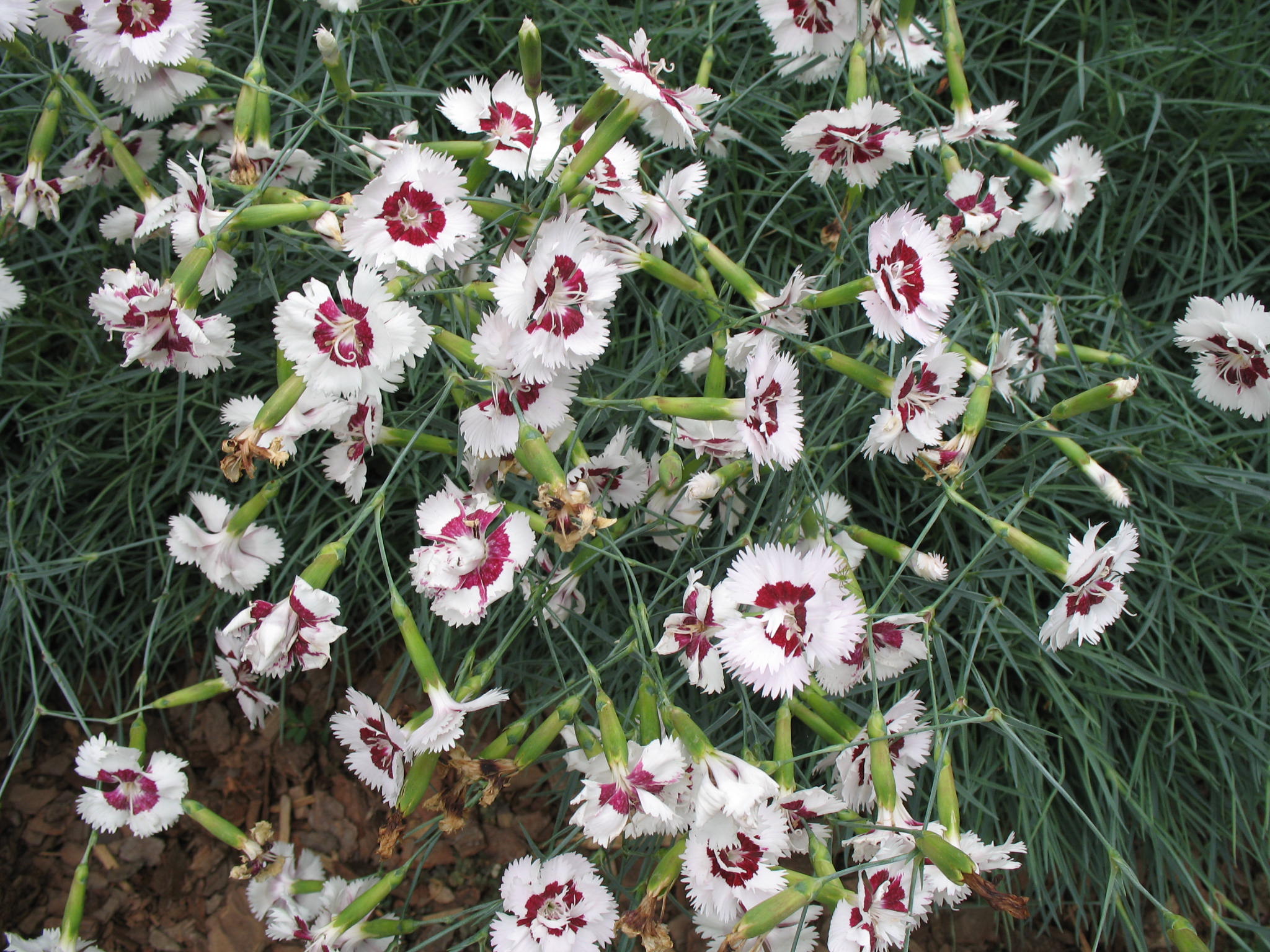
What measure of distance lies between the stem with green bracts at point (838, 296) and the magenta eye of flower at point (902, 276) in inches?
1.0

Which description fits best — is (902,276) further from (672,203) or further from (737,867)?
(737,867)

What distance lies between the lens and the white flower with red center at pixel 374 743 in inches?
65.6

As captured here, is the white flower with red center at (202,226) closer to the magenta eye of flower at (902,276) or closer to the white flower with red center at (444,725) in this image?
the white flower with red center at (444,725)

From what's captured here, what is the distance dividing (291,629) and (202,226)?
2.49 feet

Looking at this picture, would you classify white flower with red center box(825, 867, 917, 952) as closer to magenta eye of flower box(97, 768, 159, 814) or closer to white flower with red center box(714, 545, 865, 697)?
white flower with red center box(714, 545, 865, 697)

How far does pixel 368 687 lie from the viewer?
8.61 ft

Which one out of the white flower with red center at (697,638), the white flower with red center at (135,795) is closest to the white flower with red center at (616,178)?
the white flower with red center at (697,638)

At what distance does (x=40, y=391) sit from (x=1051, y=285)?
2798 mm

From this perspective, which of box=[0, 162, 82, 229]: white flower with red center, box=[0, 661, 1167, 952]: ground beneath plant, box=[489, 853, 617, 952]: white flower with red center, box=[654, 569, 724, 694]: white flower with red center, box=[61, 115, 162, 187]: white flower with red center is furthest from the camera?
box=[0, 661, 1167, 952]: ground beneath plant

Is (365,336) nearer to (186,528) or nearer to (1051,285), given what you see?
(186,528)

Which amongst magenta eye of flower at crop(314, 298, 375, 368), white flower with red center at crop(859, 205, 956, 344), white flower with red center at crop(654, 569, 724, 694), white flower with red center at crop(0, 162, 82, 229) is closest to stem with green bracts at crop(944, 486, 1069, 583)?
white flower with red center at crop(859, 205, 956, 344)

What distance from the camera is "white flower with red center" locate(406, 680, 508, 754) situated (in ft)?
5.09

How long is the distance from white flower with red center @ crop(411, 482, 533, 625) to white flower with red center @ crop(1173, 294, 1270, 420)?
4.63 feet

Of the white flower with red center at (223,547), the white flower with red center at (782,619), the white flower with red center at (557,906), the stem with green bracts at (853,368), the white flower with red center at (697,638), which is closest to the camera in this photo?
the white flower with red center at (782,619)
